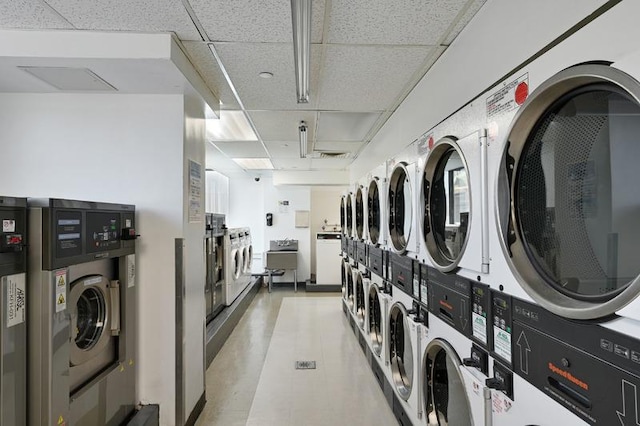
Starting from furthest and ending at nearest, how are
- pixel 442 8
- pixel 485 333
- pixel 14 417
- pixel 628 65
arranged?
pixel 442 8 < pixel 14 417 < pixel 485 333 < pixel 628 65

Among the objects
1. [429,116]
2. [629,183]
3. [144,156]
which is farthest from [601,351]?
[144,156]

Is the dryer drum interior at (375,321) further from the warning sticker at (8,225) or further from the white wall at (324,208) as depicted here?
the white wall at (324,208)

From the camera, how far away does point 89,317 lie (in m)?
2.01

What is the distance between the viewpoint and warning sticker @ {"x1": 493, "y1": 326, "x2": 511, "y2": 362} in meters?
1.18

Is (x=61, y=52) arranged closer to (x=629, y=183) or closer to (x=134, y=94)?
(x=134, y=94)

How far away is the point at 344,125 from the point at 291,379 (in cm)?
258

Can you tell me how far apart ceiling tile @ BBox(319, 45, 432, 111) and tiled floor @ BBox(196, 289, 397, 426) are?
2.47 meters

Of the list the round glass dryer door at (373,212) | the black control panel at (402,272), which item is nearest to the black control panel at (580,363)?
the black control panel at (402,272)

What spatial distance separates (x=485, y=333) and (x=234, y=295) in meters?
4.51

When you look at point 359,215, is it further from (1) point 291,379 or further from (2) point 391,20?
(2) point 391,20

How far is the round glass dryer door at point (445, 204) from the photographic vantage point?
63.1 inches

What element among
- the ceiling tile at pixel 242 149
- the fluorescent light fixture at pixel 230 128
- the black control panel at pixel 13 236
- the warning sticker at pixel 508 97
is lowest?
the black control panel at pixel 13 236

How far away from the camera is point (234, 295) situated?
532cm

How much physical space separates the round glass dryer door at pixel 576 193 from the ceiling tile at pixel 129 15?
1620 millimetres
